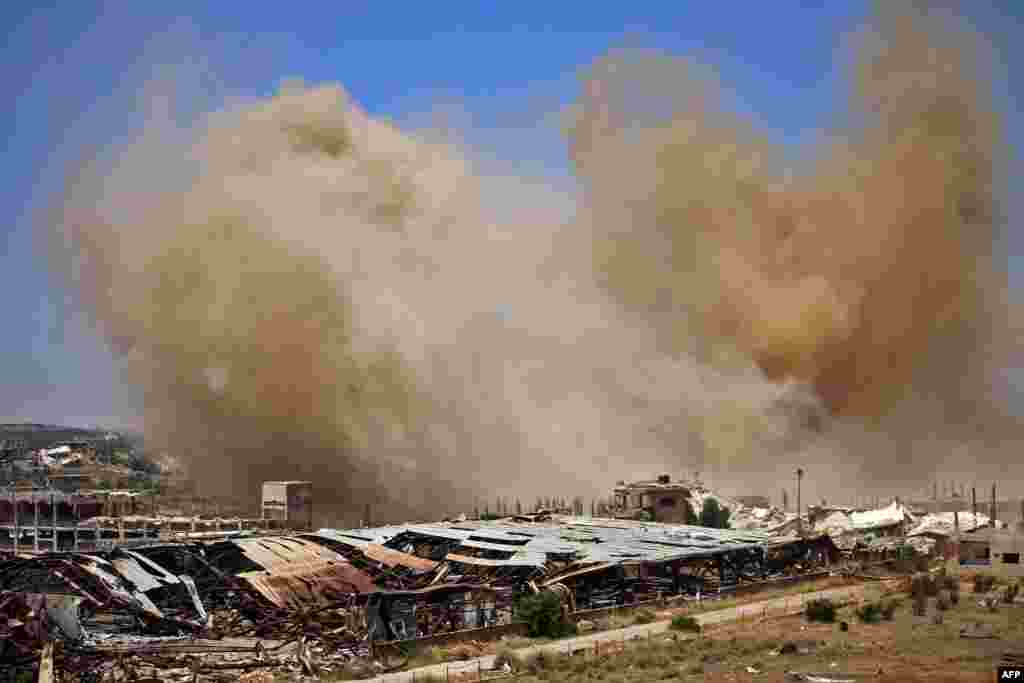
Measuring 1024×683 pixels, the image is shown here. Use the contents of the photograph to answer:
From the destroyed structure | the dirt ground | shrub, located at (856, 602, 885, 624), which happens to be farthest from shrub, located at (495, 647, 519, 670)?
shrub, located at (856, 602, 885, 624)

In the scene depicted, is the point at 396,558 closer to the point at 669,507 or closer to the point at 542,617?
the point at 542,617

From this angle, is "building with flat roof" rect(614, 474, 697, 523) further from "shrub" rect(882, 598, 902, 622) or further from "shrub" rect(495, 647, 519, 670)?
"shrub" rect(495, 647, 519, 670)

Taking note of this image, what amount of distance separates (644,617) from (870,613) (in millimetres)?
3095

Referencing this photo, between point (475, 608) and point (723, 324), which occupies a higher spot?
point (723, 324)

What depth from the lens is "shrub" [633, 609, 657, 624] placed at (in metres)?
19.4

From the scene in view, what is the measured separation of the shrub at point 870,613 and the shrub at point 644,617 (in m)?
2.84

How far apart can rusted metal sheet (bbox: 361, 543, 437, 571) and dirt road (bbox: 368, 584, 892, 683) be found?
3396 mm

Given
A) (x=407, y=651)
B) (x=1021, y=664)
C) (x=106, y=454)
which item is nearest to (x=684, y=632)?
(x=407, y=651)

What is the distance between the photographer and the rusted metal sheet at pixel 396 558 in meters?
20.6

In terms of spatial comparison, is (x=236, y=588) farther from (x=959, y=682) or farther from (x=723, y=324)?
(x=723, y=324)

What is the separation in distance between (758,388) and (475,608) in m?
23.2

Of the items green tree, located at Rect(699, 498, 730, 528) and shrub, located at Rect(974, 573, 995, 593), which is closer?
shrub, located at Rect(974, 573, 995, 593)

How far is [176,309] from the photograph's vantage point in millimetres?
36062

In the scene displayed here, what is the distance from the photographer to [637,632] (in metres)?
18.4
